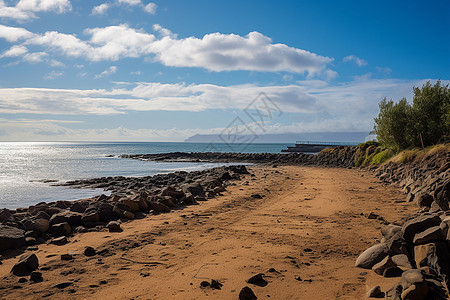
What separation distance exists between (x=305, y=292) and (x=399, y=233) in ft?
7.45

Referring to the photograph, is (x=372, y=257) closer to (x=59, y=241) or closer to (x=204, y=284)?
(x=204, y=284)

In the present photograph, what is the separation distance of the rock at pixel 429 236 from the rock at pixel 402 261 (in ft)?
0.98

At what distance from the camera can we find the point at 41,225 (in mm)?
7535

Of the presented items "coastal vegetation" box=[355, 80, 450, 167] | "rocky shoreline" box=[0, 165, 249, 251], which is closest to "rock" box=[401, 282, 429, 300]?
"rocky shoreline" box=[0, 165, 249, 251]

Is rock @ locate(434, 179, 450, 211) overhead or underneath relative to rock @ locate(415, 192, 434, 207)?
overhead

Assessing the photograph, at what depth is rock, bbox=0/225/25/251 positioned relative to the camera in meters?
6.32

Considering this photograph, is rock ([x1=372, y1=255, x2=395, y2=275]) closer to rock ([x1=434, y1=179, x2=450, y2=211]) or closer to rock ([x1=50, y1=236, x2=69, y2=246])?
rock ([x1=434, y1=179, x2=450, y2=211])

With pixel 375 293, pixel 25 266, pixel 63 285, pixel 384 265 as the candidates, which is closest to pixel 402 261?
pixel 384 265

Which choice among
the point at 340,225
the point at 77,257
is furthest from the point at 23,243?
the point at 340,225

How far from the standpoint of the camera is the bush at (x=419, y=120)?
22.0 meters

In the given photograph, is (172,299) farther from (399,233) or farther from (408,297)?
(399,233)

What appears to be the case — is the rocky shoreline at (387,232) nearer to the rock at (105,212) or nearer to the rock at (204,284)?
the rock at (105,212)

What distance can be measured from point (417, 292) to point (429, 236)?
1375 mm

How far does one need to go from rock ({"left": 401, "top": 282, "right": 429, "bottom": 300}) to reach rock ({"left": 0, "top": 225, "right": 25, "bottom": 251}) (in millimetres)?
7190
